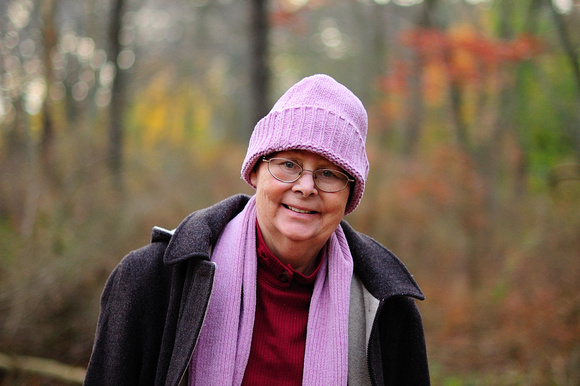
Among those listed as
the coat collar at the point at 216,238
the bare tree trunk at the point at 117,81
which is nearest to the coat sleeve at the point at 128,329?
the coat collar at the point at 216,238

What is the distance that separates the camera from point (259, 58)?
8.61m

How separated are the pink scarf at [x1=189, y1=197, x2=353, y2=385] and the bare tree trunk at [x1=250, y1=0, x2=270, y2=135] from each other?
5.93 metres

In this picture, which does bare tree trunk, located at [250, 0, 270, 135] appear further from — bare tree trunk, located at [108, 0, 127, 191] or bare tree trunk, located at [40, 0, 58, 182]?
bare tree trunk, located at [108, 0, 127, 191]

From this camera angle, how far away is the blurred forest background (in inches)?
225

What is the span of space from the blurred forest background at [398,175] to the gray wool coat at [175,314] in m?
3.01

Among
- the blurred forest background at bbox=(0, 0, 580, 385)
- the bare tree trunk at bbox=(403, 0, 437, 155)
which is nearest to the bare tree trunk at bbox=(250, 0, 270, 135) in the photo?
the blurred forest background at bbox=(0, 0, 580, 385)

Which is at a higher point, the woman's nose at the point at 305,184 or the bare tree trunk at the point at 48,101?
the bare tree trunk at the point at 48,101

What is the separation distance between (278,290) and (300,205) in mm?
408

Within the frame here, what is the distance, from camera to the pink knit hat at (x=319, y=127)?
2295 mm

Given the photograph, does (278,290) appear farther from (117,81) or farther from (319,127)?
(117,81)

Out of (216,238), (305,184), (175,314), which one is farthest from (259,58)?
(175,314)

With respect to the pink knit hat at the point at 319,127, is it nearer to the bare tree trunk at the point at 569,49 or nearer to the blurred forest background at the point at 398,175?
the blurred forest background at the point at 398,175

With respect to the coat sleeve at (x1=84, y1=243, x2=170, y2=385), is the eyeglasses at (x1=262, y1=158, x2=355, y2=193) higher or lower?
higher

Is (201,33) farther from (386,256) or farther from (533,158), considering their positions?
(386,256)
